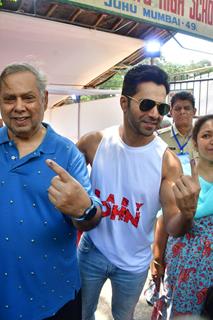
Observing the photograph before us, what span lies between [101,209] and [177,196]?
1.01 feet

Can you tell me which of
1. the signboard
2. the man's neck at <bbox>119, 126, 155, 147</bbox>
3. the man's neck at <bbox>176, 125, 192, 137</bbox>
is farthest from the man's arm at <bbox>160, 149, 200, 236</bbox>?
the man's neck at <bbox>176, 125, 192, 137</bbox>

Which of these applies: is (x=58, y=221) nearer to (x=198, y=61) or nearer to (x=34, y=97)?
(x=34, y=97)

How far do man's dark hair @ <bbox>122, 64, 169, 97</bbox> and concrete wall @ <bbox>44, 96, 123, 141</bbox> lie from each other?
9.11 m

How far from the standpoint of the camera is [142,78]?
64.9 inches

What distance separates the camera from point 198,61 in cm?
4431

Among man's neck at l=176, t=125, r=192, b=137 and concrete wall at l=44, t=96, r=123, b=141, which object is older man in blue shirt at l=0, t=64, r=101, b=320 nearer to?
man's neck at l=176, t=125, r=192, b=137

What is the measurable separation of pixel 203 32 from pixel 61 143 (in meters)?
3.13

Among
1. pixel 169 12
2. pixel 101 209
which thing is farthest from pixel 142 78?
pixel 169 12

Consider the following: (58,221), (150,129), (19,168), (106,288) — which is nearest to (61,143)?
(19,168)

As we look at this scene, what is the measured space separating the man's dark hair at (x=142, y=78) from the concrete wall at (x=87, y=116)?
911 centimetres

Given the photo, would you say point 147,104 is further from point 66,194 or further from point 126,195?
point 66,194

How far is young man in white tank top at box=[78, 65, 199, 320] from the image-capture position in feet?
5.40

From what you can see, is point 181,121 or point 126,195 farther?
point 181,121

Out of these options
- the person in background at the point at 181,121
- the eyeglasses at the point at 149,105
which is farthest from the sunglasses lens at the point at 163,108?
the person in background at the point at 181,121
